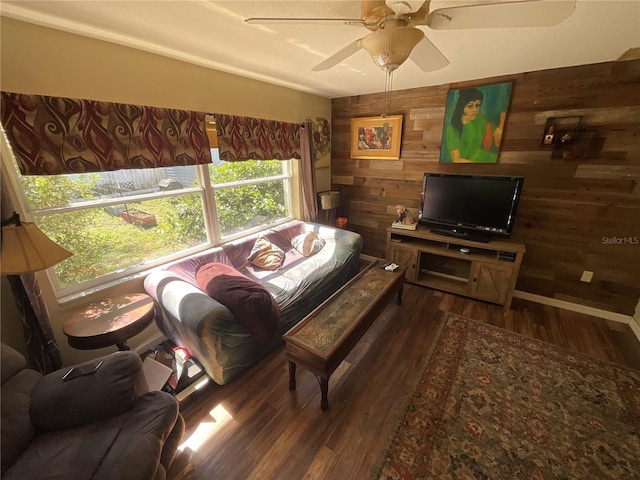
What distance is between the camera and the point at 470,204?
271cm

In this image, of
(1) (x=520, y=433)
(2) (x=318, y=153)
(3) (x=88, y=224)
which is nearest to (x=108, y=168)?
(3) (x=88, y=224)

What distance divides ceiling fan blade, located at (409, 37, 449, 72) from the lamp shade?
6.99 feet

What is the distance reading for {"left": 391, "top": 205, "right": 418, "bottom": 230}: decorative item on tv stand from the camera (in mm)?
3064

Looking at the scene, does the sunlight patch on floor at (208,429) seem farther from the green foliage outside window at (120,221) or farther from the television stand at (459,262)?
the television stand at (459,262)

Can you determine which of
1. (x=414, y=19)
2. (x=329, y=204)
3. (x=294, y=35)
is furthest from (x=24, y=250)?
(x=329, y=204)

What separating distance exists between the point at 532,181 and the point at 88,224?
3884mm

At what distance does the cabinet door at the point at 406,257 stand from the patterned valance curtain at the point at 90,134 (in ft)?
7.72

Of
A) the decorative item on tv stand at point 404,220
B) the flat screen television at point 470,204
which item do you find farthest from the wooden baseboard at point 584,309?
the decorative item on tv stand at point 404,220

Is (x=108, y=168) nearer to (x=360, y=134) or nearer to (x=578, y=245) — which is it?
(x=360, y=134)

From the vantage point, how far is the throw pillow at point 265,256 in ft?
9.07

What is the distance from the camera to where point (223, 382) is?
1.81 m

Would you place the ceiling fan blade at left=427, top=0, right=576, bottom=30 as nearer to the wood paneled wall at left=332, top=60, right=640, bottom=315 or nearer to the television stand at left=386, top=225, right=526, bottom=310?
the wood paneled wall at left=332, top=60, right=640, bottom=315

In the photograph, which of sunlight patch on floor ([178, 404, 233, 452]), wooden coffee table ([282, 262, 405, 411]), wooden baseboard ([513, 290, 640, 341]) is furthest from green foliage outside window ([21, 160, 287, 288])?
wooden baseboard ([513, 290, 640, 341])

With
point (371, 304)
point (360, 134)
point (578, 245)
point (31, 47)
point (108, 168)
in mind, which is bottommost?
point (371, 304)
